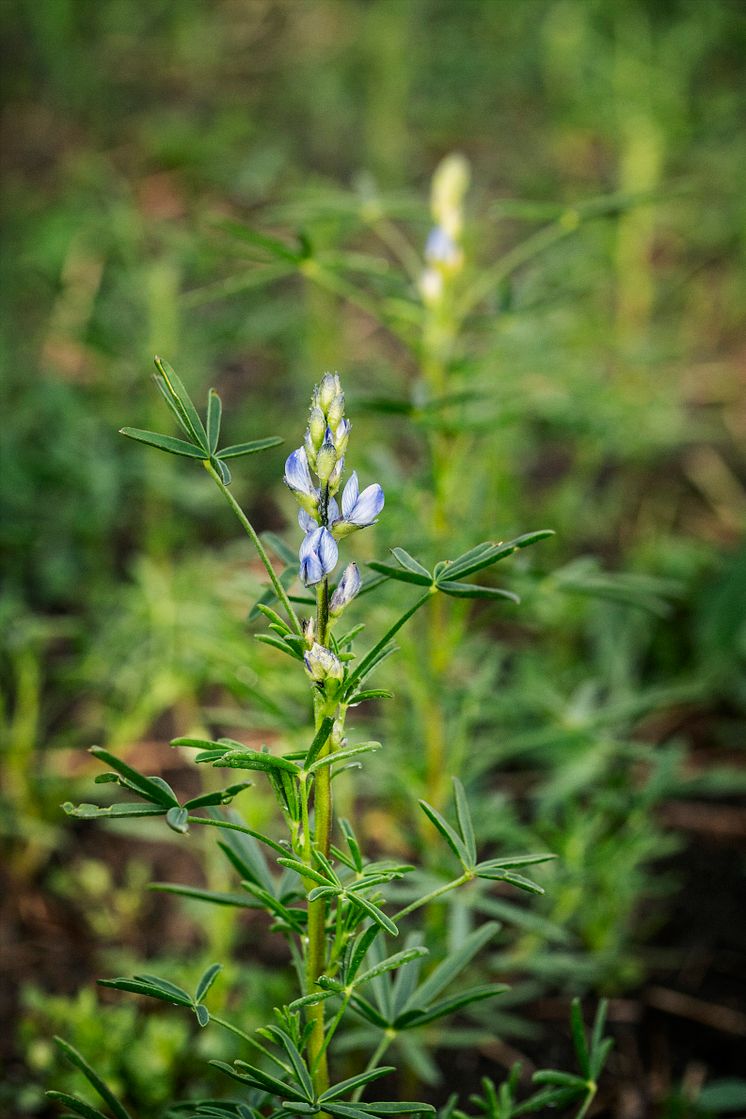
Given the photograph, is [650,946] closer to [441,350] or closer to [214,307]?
[441,350]

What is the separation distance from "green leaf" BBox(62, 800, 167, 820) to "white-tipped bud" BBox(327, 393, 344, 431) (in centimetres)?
37

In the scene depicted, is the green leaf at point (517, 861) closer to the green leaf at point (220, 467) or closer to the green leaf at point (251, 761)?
the green leaf at point (251, 761)

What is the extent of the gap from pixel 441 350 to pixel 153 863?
1089 millimetres

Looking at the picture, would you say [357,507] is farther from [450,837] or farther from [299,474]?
[450,837]

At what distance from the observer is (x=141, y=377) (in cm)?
236

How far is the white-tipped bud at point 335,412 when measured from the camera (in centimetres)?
83

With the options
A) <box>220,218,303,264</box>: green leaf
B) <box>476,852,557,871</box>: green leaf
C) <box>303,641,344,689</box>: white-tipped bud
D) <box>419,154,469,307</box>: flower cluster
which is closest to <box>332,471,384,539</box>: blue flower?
<box>303,641,344,689</box>: white-tipped bud

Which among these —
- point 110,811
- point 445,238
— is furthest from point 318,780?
point 445,238

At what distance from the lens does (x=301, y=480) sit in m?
0.84

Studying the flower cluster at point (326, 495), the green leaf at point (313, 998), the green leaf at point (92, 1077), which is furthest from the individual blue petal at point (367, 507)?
the green leaf at point (92, 1077)

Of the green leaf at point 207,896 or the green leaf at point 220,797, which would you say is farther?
the green leaf at point 207,896

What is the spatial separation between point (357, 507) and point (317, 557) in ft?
0.22

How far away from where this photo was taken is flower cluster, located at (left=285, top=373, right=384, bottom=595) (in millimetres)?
816

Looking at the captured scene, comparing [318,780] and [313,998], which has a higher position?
[318,780]
